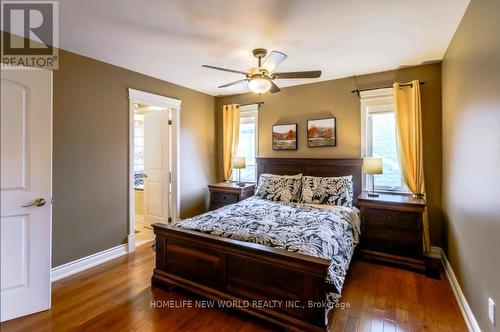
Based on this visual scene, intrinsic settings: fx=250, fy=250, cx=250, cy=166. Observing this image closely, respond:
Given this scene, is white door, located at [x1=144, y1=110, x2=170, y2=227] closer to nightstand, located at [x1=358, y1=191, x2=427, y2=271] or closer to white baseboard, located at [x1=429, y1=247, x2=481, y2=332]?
nightstand, located at [x1=358, y1=191, x2=427, y2=271]

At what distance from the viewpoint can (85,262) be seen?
2.98 metres

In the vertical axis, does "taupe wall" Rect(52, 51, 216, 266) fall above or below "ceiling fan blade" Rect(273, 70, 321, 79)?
below

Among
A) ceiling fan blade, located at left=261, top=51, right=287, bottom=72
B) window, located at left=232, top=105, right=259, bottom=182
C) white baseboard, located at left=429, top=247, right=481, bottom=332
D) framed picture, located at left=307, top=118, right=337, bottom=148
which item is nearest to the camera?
white baseboard, located at left=429, top=247, right=481, bottom=332

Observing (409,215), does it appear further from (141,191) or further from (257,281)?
(141,191)

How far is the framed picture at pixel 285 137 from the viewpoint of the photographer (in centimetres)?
420

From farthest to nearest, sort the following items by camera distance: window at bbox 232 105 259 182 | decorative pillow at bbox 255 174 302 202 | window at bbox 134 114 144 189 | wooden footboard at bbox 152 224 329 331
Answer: window at bbox 134 114 144 189 < window at bbox 232 105 259 182 < decorative pillow at bbox 255 174 302 202 < wooden footboard at bbox 152 224 329 331

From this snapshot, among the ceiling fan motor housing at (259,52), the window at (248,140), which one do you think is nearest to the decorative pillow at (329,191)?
the window at (248,140)

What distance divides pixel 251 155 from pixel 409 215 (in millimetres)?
2679

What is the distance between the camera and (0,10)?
6.66 feet

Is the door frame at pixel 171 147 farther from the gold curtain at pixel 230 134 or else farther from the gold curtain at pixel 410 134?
the gold curtain at pixel 410 134

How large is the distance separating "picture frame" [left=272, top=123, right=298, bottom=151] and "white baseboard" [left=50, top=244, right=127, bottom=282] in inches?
110

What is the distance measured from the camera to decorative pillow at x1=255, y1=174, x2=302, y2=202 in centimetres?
359

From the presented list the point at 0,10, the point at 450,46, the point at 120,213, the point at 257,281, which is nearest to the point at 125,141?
the point at 120,213

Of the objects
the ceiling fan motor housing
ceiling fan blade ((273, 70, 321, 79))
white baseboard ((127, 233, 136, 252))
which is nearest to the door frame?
white baseboard ((127, 233, 136, 252))
